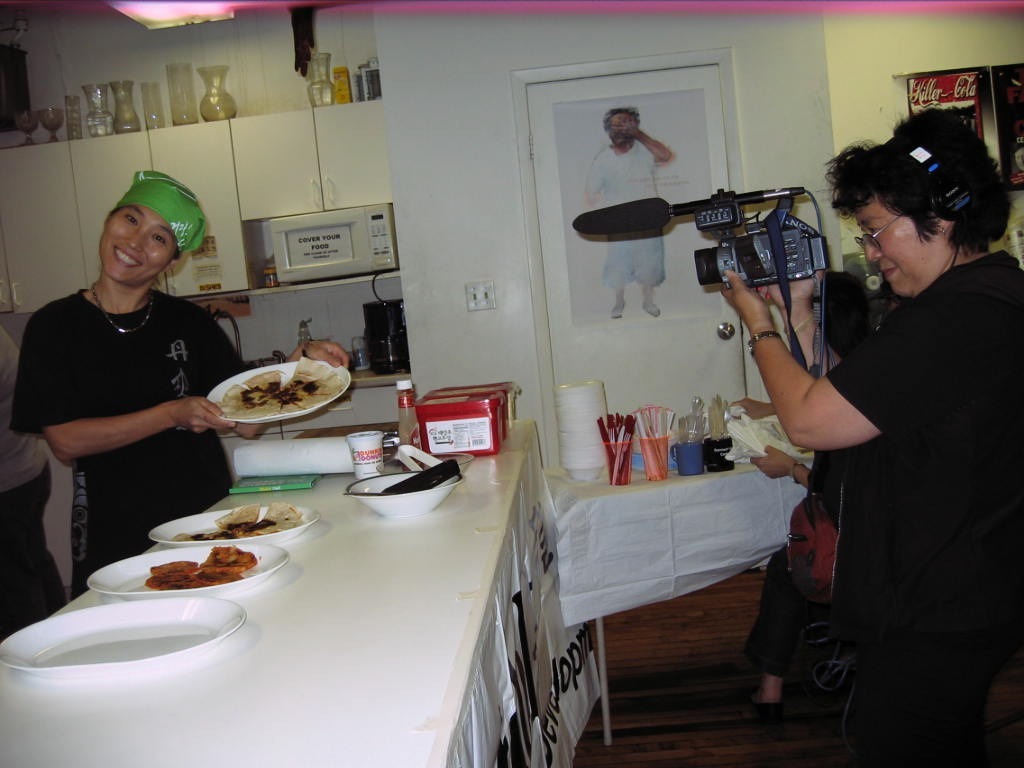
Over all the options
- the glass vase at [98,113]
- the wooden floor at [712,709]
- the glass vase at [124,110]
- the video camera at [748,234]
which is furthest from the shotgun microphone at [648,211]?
the glass vase at [98,113]

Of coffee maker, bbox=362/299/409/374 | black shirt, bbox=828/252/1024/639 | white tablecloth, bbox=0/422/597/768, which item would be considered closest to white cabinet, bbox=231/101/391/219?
coffee maker, bbox=362/299/409/374

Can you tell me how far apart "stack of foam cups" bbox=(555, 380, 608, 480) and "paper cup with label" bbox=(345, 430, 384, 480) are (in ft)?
1.87

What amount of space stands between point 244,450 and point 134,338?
0.35m

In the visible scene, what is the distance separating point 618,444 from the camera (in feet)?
6.94

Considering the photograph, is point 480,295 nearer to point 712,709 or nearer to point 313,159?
point 313,159

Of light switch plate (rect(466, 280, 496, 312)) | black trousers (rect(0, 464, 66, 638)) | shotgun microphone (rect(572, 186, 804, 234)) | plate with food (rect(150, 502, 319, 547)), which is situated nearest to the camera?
plate with food (rect(150, 502, 319, 547))

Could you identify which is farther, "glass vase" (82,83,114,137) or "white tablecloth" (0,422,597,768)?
"glass vase" (82,83,114,137)

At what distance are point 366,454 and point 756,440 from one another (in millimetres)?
1071

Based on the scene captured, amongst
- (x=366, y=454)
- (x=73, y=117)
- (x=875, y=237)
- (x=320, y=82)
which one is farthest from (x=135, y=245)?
(x=73, y=117)

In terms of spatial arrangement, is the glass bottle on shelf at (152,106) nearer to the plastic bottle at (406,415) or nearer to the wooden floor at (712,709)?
the plastic bottle at (406,415)

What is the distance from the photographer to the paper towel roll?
1.88 metres

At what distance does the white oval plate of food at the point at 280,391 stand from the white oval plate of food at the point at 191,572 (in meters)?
0.49

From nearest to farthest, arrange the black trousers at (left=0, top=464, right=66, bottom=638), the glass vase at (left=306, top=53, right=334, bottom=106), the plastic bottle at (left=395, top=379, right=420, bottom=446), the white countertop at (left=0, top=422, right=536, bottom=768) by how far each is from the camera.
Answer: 1. the white countertop at (left=0, top=422, right=536, bottom=768)
2. the plastic bottle at (left=395, top=379, right=420, bottom=446)
3. the black trousers at (left=0, top=464, right=66, bottom=638)
4. the glass vase at (left=306, top=53, right=334, bottom=106)

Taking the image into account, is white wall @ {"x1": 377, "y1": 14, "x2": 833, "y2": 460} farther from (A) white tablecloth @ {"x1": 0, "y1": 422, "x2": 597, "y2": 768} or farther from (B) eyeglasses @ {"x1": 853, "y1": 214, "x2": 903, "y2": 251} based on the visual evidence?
(B) eyeglasses @ {"x1": 853, "y1": 214, "x2": 903, "y2": 251}
